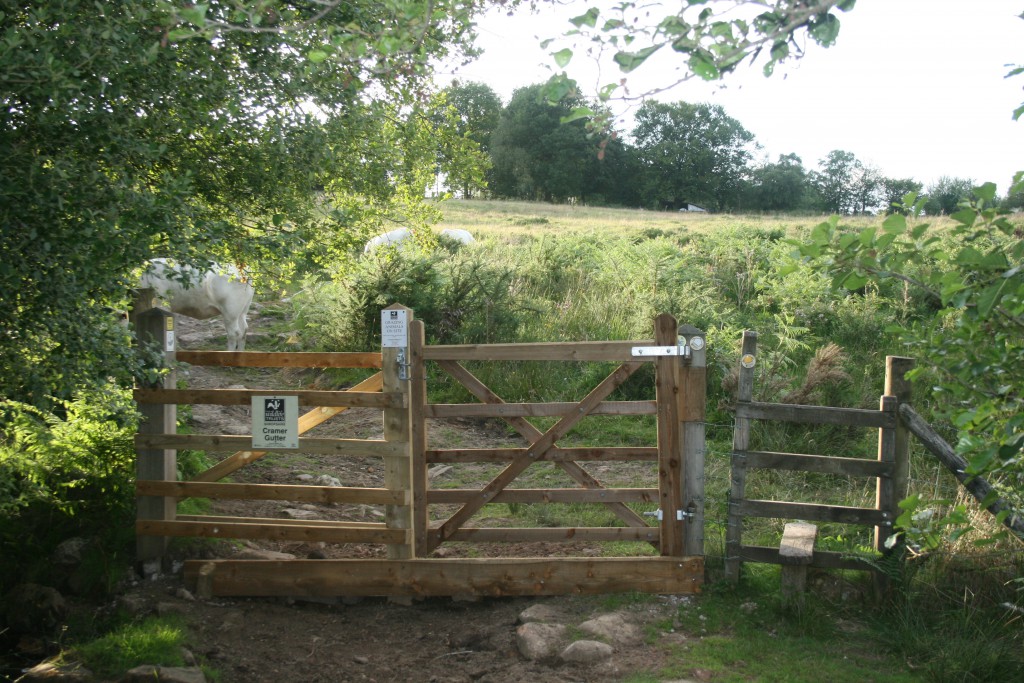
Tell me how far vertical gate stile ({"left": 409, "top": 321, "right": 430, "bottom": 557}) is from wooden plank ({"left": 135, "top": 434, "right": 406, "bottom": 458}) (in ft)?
0.57

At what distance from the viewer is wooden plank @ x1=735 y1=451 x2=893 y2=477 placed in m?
5.76

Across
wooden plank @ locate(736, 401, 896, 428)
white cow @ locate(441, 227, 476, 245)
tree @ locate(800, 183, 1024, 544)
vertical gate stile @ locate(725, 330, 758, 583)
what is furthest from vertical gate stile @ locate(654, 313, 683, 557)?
white cow @ locate(441, 227, 476, 245)

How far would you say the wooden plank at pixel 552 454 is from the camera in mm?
6144

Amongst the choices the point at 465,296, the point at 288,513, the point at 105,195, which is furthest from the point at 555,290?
the point at 105,195

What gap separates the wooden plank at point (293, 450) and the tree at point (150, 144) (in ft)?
3.49

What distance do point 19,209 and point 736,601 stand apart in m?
4.89

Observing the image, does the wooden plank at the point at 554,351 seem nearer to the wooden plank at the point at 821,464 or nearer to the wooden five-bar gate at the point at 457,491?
the wooden five-bar gate at the point at 457,491

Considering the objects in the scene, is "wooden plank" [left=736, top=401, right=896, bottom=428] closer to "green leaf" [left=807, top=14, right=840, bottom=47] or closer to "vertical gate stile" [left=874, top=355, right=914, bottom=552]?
"vertical gate stile" [left=874, top=355, right=914, bottom=552]

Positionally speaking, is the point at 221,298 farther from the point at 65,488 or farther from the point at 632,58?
the point at 632,58

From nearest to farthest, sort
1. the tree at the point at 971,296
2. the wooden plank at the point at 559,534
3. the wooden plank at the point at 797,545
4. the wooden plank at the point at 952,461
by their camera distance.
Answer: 1. the tree at the point at 971,296
2. the wooden plank at the point at 952,461
3. the wooden plank at the point at 797,545
4. the wooden plank at the point at 559,534

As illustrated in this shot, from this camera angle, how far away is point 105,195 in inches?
196

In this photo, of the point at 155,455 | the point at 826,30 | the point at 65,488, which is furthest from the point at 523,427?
the point at 826,30

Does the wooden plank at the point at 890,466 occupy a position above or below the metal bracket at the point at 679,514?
above

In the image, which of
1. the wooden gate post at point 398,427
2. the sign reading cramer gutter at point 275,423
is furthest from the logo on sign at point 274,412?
the wooden gate post at point 398,427
